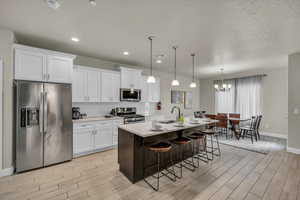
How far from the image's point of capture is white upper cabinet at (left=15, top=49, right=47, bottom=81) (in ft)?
8.75

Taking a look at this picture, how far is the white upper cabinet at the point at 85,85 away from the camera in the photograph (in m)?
3.62

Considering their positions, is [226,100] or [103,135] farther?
[226,100]

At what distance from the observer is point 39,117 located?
2.79m

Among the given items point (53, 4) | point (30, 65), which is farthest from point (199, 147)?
point (30, 65)

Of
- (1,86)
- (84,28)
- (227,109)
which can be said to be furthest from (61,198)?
(227,109)

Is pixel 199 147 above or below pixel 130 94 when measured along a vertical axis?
below

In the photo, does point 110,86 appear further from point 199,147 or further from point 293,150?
point 293,150

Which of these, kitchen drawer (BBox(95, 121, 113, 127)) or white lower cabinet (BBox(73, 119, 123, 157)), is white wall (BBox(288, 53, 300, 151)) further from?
kitchen drawer (BBox(95, 121, 113, 127))

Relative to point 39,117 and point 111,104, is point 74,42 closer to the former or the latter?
point 39,117

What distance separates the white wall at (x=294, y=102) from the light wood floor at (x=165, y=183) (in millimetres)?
822

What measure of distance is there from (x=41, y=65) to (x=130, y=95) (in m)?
2.46

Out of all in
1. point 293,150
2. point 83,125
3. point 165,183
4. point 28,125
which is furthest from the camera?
point 293,150

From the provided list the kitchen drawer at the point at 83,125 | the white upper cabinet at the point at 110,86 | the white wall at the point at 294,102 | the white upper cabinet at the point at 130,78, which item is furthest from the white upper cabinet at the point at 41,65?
the white wall at the point at 294,102

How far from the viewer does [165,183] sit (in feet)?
7.74
